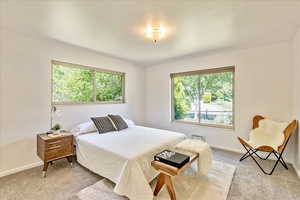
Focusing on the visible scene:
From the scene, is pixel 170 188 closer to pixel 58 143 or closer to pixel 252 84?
pixel 58 143

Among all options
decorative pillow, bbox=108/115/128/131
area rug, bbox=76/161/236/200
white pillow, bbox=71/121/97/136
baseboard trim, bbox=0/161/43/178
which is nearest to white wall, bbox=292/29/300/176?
area rug, bbox=76/161/236/200

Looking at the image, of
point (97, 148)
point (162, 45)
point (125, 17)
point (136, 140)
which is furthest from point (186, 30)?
point (97, 148)

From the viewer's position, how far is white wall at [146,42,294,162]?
9.42 feet

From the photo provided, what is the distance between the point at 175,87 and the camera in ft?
14.9

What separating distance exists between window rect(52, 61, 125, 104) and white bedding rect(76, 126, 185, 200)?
108 centimetres

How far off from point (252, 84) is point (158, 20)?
2.55 meters

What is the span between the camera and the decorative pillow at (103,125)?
300 cm

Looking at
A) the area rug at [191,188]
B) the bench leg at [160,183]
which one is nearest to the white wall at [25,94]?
the area rug at [191,188]

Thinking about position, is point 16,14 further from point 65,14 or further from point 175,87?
point 175,87

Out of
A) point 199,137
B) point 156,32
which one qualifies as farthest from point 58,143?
point 199,137

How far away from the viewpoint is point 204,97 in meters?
3.97

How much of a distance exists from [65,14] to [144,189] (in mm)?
2476

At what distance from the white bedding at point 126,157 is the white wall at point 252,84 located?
1.50 m

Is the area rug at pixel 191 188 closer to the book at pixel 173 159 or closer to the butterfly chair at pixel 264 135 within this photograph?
→ the book at pixel 173 159
